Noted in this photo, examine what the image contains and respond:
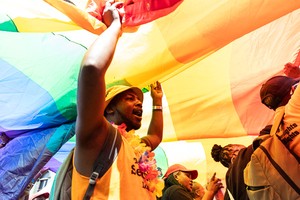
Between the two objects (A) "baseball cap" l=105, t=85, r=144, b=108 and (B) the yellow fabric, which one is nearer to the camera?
(B) the yellow fabric

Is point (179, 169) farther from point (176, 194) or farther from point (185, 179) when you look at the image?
point (176, 194)

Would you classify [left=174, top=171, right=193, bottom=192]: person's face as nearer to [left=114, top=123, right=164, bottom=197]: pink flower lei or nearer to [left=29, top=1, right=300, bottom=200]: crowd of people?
[left=29, top=1, right=300, bottom=200]: crowd of people

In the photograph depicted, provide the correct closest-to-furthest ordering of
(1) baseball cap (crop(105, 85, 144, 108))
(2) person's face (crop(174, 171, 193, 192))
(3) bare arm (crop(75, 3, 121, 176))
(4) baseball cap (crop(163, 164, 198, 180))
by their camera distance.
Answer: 1. (3) bare arm (crop(75, 3, 121, 176))
2. (1) baseball cap (crop(105, 85, 144, 108))
3. (2) person's face (crop(174, 171, 193, 192))
4. (4) baseball cap (crop(163, 164, 198, 180))

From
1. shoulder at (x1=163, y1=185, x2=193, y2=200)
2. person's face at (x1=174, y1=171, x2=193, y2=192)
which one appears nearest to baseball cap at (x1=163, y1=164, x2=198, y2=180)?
person's face at (x1=174, y1=171, x2=193, y2=192)

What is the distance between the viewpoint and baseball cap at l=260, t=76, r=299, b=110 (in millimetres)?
1779

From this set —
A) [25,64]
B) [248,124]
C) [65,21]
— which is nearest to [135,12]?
[65,21]

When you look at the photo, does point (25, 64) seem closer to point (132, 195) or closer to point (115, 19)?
point (115, 19)

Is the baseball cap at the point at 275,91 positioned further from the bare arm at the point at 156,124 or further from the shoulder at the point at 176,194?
the shoulder at the point at 176,194

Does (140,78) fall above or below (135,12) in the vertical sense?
below

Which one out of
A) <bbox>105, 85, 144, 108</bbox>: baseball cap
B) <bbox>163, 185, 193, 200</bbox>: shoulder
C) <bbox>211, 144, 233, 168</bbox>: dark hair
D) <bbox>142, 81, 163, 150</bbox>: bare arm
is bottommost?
<bbox>163, 185, 193, 200</bbox>: shoulder

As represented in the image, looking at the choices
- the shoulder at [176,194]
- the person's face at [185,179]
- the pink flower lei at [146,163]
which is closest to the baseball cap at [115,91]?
the pink flower lei at [146,163]

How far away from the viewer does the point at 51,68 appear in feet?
5.74

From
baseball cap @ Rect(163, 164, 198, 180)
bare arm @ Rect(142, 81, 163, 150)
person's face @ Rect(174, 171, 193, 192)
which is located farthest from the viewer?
baseball cap @ Rect(163, 164, 198, 180)

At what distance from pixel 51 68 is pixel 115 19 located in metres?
0.48
